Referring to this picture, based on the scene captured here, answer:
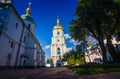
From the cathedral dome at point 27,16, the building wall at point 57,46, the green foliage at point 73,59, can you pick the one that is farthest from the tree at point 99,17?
the building wall at point 57,46

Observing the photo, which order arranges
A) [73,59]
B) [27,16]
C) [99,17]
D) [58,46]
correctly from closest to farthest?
1. [99,17]
2. [27,16]
3. [73,59]
4. [58,46]

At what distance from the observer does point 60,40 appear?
250 feet

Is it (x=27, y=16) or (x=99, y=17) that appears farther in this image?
(x=27, y=16)

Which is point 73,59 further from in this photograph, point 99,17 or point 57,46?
point 99,17

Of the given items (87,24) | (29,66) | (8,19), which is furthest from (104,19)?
(29,66)

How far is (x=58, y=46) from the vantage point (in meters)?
75.0

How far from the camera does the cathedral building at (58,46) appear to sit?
73.2 metres

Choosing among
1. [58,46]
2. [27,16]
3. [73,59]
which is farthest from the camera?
[58,46]

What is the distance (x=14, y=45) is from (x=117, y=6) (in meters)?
22.1

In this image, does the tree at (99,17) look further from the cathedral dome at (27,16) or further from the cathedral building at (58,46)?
the cathedral building at (58,46)

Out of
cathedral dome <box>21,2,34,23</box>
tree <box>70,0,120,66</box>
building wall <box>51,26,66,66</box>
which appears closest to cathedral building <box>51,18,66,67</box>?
building wall <box>51,26,66,66</box>

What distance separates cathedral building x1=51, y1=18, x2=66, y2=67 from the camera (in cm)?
7319

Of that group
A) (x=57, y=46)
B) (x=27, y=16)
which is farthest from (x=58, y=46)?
(x=27, y=16)

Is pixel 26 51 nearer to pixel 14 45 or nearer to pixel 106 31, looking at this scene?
pixel 14 45
